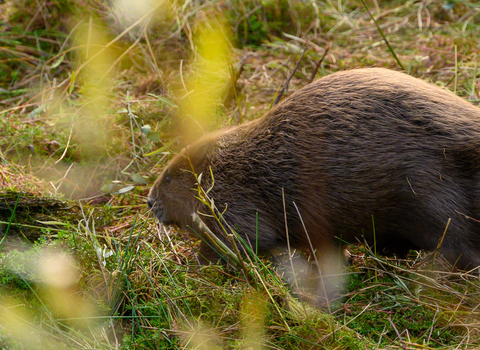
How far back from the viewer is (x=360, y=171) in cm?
252

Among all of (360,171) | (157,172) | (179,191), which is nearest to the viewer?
(360,171)

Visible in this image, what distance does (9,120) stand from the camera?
422cm

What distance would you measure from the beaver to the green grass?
0.86 ft

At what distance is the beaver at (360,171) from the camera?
7.93 ft

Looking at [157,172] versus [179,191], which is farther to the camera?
[157,172]

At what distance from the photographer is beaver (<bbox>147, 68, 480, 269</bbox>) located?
7.93ft

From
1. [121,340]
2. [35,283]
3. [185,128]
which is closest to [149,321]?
[121,340]

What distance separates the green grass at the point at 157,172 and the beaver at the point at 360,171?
0.26m

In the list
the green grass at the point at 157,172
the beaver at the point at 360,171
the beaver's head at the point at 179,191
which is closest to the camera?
the green grass at the point at 157,172

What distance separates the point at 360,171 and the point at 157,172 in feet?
6.49

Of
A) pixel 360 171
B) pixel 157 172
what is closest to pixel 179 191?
pixel 157 172

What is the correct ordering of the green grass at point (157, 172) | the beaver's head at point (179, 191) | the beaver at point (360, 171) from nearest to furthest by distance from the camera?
the green grass at point (157, 172) → the beaver at point (360, 171) → the beaver's head at point (179, 191)

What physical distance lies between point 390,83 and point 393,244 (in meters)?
1.01

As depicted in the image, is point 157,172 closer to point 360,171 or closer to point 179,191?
point 179,191
